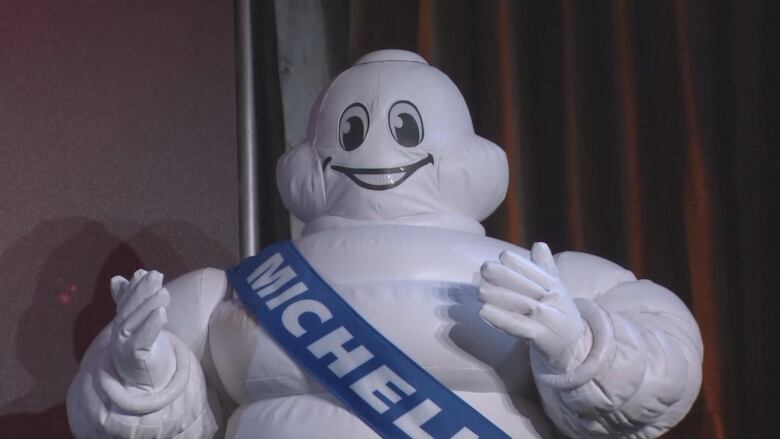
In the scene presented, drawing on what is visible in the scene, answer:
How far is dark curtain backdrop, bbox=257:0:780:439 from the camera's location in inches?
74.4

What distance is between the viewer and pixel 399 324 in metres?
1.41

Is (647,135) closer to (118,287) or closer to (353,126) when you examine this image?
(353,126)

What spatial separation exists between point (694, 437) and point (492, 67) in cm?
73

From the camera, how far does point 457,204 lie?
1.59 meters

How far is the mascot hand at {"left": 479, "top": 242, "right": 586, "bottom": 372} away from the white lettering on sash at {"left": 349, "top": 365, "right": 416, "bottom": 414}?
17 cm

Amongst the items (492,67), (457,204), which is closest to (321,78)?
(492,67)

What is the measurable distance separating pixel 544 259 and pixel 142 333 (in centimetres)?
46

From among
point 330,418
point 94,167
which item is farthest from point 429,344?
point 94,167

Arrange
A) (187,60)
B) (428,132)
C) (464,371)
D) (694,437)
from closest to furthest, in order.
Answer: (464,371)
(428,132)
(694,437)
(187,60)

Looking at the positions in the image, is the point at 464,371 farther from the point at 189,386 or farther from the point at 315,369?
the point at 189,386

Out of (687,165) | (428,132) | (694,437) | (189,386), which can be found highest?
(428,132)

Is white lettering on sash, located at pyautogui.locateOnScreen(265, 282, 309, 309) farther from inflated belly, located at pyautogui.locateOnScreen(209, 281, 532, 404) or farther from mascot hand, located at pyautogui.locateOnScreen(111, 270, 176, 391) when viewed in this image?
mascot hand, located at pyautogui.locateOnScreen(111, 270, 176, 391)

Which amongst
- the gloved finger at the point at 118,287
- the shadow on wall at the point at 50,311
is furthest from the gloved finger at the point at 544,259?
the shadow on wall at the point at 50,311

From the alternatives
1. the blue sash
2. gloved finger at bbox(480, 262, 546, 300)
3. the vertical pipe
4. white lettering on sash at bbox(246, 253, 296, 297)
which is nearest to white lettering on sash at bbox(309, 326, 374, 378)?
the blue sash
